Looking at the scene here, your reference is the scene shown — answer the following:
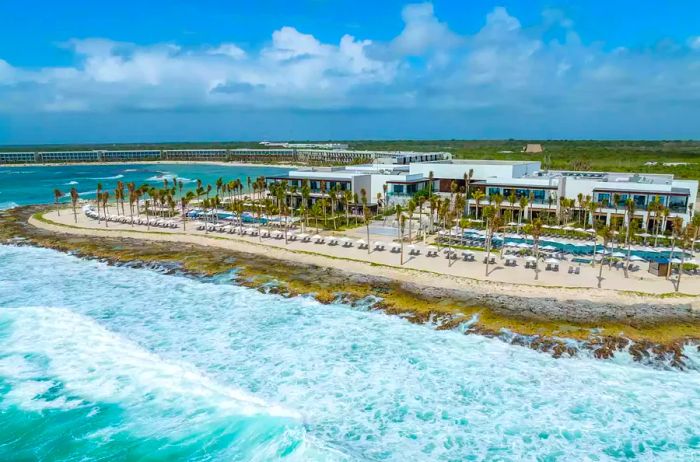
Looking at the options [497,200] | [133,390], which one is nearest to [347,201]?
[497,200]

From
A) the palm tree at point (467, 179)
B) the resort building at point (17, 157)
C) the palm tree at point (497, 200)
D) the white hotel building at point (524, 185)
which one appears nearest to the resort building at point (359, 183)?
the white hotel building at point (524, 185)

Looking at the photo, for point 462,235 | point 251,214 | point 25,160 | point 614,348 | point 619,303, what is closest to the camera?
point 614,348

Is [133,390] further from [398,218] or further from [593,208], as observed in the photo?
[593,208]

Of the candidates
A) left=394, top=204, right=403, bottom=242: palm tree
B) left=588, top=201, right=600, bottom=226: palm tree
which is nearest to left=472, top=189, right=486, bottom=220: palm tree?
left=394, top=204, right=403, bottom=242: palm tree

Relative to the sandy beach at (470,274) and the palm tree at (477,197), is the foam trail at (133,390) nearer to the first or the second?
the sandy beach at (470,274)

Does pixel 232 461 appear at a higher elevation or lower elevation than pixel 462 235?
lower

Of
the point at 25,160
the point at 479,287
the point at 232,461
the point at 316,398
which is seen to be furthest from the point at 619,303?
the point at 25,160

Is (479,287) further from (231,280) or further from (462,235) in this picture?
(231,280)
